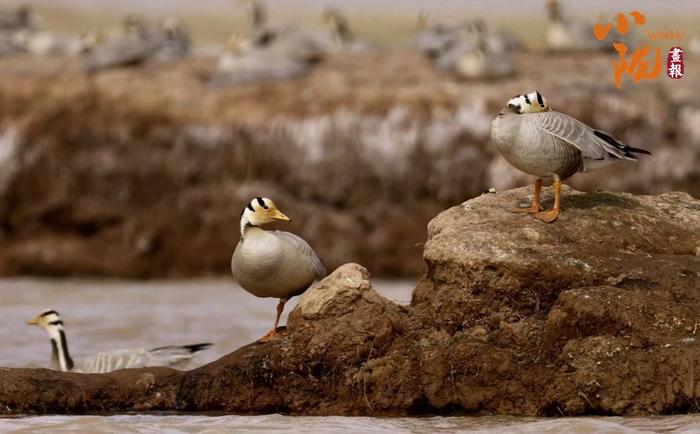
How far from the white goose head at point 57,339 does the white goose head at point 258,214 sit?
319cm

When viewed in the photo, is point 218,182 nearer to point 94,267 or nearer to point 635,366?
point 94,267

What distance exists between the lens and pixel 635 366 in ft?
29.9

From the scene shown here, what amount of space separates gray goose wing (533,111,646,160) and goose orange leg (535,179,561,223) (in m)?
0.28

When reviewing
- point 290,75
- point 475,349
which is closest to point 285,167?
point 290,75


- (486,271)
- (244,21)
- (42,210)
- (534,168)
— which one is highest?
(244,21)

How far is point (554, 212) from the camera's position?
997cm

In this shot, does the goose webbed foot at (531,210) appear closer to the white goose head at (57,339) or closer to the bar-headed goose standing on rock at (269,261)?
the bar-headed goose standing on rock at (269,261)

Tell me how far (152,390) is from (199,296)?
376 inches

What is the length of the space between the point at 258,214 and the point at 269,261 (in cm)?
41

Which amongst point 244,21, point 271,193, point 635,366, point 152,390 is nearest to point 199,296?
point 271,193

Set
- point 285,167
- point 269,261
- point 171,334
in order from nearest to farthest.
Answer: point 269,261 < point 171,334 < point 285,167

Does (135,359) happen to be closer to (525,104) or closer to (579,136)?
(525,104)

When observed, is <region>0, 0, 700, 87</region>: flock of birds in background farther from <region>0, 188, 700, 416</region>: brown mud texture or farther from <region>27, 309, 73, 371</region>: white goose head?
<region>0, 188, 700, 416</region>: brown mud texture
